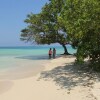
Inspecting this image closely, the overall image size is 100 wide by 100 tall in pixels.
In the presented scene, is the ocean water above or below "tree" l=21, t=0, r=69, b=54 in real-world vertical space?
below

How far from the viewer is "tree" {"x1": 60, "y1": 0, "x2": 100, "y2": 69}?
1401 centimetres

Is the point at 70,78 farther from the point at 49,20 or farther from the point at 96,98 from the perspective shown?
the point at 49,20

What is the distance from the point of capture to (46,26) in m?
34.6

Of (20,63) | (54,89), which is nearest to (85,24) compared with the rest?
(54,89)

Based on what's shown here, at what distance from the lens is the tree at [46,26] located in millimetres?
33931

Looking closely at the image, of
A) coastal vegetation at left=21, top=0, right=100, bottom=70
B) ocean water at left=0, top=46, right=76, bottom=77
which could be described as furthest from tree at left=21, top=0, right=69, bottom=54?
coastal vegetation at left=21, top=0, right=100, bottom=70

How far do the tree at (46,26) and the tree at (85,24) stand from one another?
17139 mm

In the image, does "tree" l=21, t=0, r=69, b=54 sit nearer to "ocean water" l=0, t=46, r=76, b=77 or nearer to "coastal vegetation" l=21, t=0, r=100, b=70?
"ocean water" l=0, t=46, r=76, b=77

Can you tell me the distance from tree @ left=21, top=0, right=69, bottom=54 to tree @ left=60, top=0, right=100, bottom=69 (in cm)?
1714

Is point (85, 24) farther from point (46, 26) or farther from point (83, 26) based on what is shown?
point (46, 26)

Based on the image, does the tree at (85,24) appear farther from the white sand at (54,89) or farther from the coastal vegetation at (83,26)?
the white sand at (54,89)

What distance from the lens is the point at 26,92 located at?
39.9 feet

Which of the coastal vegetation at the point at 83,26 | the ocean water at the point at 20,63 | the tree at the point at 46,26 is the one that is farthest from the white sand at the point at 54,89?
the tree at the point at 46,26

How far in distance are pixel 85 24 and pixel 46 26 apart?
807 inches
